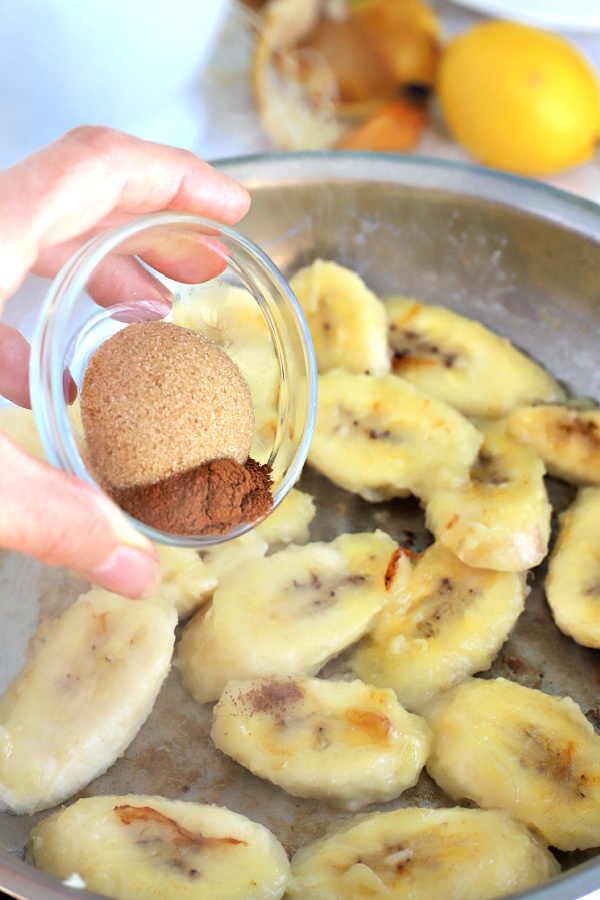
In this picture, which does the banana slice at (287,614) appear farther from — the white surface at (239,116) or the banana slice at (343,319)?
the white surface at (239,116)

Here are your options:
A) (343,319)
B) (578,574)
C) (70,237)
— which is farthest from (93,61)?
(578,574)

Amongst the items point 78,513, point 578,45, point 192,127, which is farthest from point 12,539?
point 578,45

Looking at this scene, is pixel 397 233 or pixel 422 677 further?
pixel 397 233

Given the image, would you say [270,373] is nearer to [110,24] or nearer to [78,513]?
[78,513]

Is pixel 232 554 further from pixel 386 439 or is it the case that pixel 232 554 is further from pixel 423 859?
pixel 423 859

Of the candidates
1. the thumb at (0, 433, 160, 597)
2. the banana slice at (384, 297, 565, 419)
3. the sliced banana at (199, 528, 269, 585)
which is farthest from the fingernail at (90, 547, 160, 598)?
the banana slice at (384, 297, 565, 419)

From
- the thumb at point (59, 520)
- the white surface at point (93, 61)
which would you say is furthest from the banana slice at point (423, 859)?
the white surface at point (93, 61)
